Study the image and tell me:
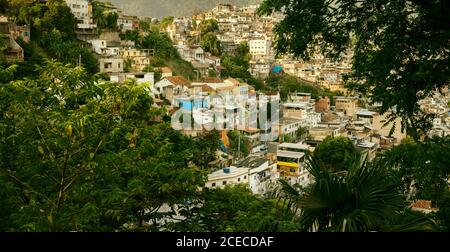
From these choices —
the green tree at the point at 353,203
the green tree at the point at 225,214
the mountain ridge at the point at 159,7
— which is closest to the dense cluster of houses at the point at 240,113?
the green tree at the point at 225,214

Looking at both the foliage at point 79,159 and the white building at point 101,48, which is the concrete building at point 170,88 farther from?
the foliage at point 79,159

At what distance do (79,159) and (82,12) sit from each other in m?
35.3

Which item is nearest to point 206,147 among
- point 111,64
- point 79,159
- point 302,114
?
point 111,64

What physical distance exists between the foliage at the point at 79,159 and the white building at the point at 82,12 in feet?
107

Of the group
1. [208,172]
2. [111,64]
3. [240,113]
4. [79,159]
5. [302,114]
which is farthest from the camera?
[302,114]

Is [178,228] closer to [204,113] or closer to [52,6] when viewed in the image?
[204,113]

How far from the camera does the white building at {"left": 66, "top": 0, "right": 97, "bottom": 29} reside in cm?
3570

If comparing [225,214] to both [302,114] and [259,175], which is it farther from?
[302,114]

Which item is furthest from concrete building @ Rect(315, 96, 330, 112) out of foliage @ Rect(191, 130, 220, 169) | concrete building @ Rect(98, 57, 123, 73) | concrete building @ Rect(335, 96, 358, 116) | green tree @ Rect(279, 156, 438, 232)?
green tree @ Rect(279, 156, 438, 232)

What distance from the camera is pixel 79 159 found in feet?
14.8

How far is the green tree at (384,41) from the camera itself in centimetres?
421

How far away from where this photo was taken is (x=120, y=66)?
32312 millimetres

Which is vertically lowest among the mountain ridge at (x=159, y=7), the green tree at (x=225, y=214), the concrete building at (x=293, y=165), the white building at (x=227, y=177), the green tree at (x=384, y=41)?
the concrete building at (x=293, y=165)

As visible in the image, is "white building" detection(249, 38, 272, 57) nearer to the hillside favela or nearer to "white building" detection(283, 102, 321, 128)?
"white building" detection(283, 102, 321, 128)
